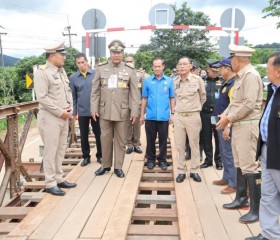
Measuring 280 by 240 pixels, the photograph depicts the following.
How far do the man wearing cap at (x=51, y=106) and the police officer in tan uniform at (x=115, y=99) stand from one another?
2.00 feet

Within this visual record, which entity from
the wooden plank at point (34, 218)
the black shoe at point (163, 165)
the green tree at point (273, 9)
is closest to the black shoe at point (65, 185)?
the wooden plank at point (34, 218)

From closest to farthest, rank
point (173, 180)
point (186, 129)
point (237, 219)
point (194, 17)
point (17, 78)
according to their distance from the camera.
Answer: point (237, 219)
point (186, 129)
point (173, 180)
point (17, 78)
point (194, 17)

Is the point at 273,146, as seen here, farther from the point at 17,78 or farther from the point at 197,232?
the point at 17,78

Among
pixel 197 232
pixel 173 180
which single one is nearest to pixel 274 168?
pixel 197 232

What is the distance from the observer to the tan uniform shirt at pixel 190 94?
13.7 feet

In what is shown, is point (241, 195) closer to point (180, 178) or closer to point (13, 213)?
point (180, 178)

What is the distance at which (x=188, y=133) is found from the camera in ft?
13.8

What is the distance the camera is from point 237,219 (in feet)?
10.2

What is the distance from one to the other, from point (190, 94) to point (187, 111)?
0.66 feet

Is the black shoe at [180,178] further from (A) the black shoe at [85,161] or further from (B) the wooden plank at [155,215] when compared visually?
(A) the black shoe at [85,161]

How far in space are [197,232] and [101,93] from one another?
2195 millimetres

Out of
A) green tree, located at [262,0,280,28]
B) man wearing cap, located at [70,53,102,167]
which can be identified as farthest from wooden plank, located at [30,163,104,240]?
green tree, located at [262,0,280,28]

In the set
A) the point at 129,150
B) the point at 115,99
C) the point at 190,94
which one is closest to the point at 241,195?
the point at 190,94

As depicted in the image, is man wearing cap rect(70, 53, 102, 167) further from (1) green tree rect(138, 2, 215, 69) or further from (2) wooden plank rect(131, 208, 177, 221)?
(1) green tree rect(138, 2, 215, 69)
